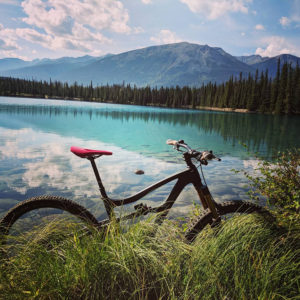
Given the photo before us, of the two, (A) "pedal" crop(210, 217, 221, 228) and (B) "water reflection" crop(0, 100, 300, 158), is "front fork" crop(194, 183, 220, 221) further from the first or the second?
(B) "water reflection" crop(0, 100, 300, 158)

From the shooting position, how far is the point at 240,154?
50.5ft

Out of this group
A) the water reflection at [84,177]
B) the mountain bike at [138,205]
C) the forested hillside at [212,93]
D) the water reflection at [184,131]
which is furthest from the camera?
the forested hillside at [212,93]

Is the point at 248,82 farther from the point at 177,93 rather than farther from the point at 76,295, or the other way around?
the point at 76,295

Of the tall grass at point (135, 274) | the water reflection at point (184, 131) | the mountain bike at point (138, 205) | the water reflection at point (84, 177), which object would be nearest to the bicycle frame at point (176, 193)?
the mountain bike at point (138, 205)

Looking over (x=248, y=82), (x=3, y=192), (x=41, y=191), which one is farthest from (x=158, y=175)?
(x=248, y=82)

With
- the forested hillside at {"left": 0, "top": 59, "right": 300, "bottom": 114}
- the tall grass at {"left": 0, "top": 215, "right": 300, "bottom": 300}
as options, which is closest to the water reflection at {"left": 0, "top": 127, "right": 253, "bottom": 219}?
the tall grass at {"left": 0, "top": 215, "right": 300, "bottom": 300}

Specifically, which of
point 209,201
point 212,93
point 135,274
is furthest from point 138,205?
point 212,93

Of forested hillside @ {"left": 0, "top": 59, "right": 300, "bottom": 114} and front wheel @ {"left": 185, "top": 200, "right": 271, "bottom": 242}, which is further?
forested hillside @ {"left": 0, "top": 59, "right": 300, "bottom": 114}

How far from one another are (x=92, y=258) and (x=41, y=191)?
625 centimetres

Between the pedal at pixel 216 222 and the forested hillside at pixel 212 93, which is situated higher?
the forested hillside at pixel 212 93

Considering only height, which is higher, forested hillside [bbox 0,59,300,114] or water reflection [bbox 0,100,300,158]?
forested hillside [bbox 0,59,300,114]

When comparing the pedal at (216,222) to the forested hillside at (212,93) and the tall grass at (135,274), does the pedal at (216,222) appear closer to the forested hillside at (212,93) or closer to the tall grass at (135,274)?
the tall grass at (135,274)

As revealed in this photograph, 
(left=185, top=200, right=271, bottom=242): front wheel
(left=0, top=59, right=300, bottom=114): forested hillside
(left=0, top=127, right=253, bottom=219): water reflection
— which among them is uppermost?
(left=0, top=59, right=300, bottom=114): forested hillside

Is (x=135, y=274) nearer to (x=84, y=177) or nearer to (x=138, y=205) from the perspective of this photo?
(x=138, y=205)
